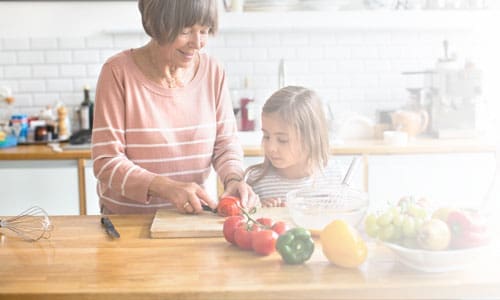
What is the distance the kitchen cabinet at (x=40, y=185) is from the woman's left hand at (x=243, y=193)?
1654mm

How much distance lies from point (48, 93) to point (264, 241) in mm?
2907

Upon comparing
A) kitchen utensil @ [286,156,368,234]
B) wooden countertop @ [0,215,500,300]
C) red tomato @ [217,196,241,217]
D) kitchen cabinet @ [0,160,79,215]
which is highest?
kitchen utensil @ [286,156,368,234]

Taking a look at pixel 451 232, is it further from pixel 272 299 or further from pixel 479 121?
pixel 479 121

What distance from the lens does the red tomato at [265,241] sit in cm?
184

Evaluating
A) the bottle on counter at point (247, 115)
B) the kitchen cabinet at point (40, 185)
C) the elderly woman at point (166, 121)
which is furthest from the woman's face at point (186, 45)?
the bottle on counter at point (247, 115)

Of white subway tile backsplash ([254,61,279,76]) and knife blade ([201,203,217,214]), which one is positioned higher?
white subway tile backsplash ([254,61,279,76])

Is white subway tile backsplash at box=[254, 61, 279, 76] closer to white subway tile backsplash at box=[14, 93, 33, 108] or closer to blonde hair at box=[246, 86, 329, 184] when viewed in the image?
white subway tile backsplash at box=[14, 93, 33, 108]

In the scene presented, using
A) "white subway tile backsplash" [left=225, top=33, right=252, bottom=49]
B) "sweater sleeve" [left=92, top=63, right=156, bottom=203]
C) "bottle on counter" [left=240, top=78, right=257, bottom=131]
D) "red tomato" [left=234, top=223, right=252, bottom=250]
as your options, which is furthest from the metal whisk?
"white subway tile backsplash" [left=225, top=33, right=252, bottom=49]

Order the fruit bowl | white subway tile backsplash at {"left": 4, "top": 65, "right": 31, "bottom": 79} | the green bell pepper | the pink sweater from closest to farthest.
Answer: the green bell pepper, the fruit bowl, the pink sweater, white subway tile backsplash at {"left": 4, "top": 65, "right": 31, "bottom": 79}

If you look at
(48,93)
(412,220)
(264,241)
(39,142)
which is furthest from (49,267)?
(48,93)

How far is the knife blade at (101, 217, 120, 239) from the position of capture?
2.08 metres

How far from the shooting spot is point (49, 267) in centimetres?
181

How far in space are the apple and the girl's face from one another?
0.91 m

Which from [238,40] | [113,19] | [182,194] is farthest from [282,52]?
[182,194]
